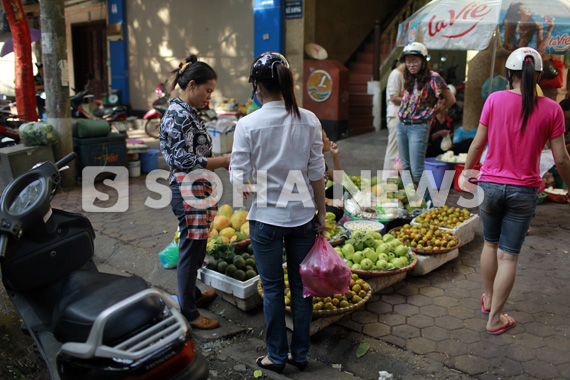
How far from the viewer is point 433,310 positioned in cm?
387

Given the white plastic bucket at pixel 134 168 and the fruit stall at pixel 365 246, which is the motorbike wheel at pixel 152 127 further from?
the fruit stall at pixel 365 246

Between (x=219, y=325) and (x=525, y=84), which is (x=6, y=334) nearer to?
(x=219, y=325)

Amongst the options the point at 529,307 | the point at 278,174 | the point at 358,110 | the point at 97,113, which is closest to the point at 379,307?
the point at 529,307

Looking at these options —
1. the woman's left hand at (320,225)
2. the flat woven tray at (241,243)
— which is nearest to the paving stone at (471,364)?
the woman's left hand at (320,225)

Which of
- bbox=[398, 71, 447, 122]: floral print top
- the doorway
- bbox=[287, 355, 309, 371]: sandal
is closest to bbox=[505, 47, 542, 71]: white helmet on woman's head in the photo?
bbox=[287, 355, 309, 371]: sandal

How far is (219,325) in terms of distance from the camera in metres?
3.67

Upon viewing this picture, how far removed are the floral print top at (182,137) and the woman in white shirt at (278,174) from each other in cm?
55

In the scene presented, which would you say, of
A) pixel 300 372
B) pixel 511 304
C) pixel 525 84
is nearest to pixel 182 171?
pixel 300 372

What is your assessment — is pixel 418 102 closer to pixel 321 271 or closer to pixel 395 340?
pixel 395 340

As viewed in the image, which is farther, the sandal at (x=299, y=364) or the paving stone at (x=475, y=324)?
the paving stone at (x=475, y=324)

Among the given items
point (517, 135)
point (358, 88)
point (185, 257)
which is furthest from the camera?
point (358, 88)

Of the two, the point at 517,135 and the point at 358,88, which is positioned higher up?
the point at 358,88

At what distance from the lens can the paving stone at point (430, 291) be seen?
4145mm

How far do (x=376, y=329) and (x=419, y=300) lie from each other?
0.62 meters
